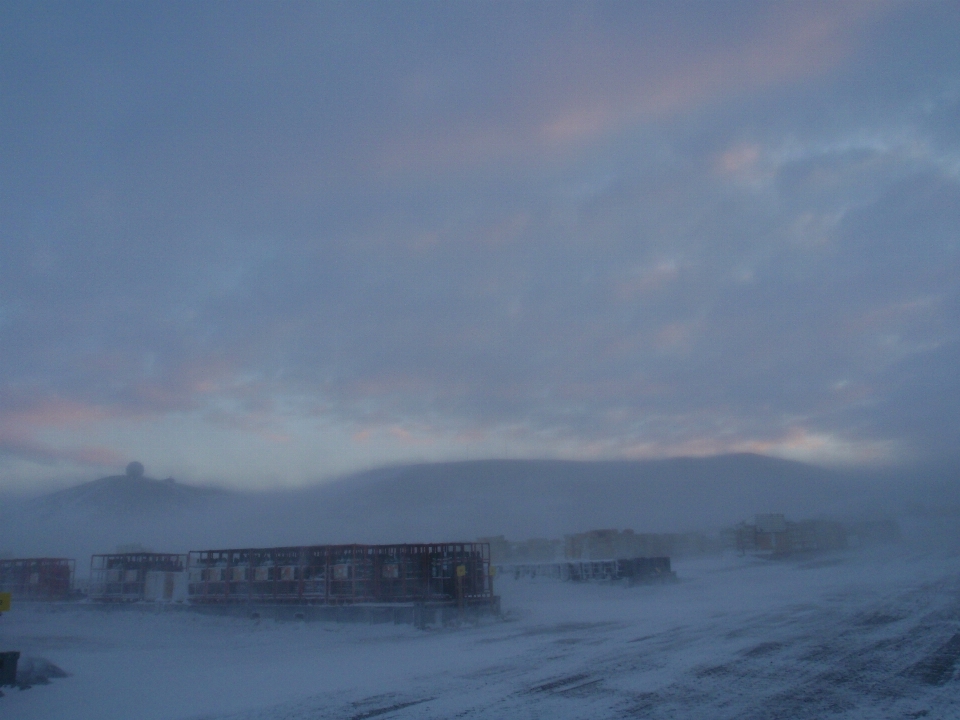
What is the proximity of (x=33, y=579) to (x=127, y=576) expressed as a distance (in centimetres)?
999

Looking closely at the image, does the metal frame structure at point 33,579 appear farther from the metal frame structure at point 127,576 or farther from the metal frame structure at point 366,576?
the metal frame structure at point 366,576

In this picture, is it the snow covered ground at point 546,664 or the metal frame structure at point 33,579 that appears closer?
the snow covered ground at point 546,664

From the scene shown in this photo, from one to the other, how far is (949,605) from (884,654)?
1256 cm

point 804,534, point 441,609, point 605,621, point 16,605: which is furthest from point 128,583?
point 804,534

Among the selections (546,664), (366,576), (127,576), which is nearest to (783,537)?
(366,576)

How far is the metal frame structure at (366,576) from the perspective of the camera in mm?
31500

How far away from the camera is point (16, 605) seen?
44594 millimetres

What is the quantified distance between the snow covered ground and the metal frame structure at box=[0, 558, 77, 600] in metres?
15.3

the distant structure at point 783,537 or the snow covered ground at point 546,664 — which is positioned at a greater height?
the snow covered ground at point 546,664

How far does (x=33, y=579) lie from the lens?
154 ft

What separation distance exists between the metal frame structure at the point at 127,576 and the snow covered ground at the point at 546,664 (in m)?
8.14

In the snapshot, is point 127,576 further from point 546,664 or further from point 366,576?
point 546,664

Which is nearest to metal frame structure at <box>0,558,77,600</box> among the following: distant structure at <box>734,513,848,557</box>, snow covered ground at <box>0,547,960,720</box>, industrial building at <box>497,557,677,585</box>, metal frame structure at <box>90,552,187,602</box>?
metal frame structure at <box>90,552,187,602</box>

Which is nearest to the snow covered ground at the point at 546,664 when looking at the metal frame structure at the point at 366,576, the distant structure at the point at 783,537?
the metal frame structure at the point at 366,576
